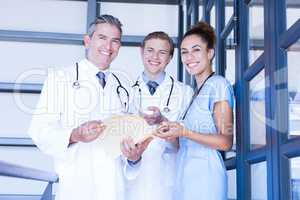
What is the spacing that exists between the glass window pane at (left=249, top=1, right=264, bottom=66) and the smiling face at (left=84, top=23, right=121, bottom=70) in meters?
0.51

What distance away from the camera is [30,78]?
2.96 meters

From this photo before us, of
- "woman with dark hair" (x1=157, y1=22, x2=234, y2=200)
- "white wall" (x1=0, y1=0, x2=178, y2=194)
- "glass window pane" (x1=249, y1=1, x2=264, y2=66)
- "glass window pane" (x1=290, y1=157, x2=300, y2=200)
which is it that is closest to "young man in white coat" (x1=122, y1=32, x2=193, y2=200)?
"woman with dark hair" (x1=157, y1=22, x2=234, y2=200)

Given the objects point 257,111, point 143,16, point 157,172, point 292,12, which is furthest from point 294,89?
point 143,16

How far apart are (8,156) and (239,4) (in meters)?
1.91

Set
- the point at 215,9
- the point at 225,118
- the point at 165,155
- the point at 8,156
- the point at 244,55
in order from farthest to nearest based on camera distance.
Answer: the point at 8,156 < the point at 215,9 < the point at 165,155 < the point at 244,55 < the point at 225,118

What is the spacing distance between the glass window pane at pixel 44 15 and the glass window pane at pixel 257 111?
5.87 feet

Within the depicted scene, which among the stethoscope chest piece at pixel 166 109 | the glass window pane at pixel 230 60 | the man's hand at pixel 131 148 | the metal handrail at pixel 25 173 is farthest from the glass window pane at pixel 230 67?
the metal handrail at pixel 25 173

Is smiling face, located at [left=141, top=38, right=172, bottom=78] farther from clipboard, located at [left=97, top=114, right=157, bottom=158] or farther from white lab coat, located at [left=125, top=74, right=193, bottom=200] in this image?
clipboard, located at [left=97, top=114, right=157, bottom=158]

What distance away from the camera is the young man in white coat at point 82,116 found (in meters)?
1.56

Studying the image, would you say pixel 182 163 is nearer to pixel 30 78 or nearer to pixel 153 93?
pixel 153 93

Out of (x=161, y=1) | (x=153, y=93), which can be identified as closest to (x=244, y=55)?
(x=153, y=93)

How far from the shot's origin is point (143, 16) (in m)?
3.02

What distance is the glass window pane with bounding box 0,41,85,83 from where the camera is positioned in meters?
2.93

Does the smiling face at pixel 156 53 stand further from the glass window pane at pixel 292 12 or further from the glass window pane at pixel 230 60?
the glass window pane at pixel 292 12
